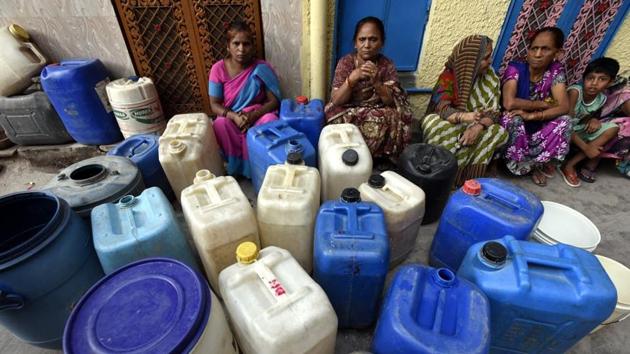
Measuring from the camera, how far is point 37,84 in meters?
2.70

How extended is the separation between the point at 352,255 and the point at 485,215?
792 mm

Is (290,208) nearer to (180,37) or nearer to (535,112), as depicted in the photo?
(180,37)

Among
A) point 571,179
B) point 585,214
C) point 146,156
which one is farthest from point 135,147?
point 571,179

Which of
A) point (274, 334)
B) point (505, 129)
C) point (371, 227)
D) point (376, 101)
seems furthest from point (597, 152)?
point (274, 334)

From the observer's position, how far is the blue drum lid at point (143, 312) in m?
0.87

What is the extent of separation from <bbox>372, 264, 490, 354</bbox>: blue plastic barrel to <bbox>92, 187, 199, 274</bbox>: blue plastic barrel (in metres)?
1.04

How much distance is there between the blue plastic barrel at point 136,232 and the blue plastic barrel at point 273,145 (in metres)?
0.73

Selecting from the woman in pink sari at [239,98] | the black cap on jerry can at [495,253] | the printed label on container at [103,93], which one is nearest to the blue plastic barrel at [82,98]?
the printed label on container at [103,93]

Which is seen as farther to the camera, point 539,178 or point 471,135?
point 539,178

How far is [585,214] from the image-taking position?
2402 millimetres

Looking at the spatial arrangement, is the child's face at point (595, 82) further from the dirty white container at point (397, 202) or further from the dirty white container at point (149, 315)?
the dirty white container at point (149, 315)

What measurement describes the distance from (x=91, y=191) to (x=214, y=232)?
32.0 inches

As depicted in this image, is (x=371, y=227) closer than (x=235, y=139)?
Yes

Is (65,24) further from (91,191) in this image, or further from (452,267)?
(452,267)
